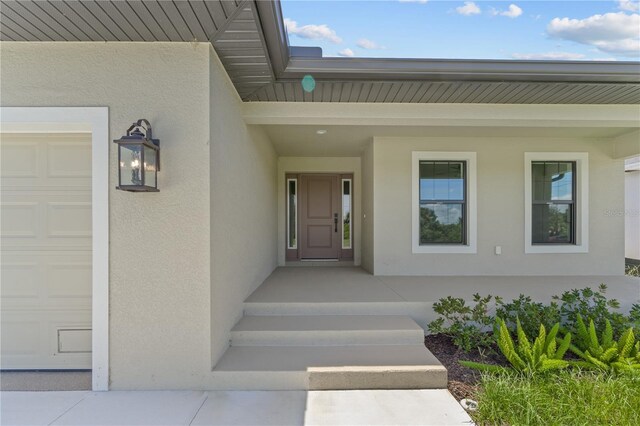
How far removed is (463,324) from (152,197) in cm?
330

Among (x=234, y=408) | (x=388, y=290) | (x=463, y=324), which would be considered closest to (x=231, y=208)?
(x=234, y=408)

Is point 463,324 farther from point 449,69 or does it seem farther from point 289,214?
point 289,214

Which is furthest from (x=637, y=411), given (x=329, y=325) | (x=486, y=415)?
(x=329, y=325)

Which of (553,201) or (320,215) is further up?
(553,201)

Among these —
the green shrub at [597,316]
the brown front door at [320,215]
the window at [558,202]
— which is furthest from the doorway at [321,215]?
the green shrub at [597,316]

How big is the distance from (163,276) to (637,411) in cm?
367

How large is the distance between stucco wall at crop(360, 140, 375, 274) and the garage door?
3.98 meters

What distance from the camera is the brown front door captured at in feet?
22.8

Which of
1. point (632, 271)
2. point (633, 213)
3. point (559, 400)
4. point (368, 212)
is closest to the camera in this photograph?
point (559, 400)

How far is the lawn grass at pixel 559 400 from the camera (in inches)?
81.4

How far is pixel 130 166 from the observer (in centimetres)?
233

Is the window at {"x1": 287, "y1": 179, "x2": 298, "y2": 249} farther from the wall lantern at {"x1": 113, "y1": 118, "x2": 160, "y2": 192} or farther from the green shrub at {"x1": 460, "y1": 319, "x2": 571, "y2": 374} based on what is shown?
the green shrub at {"x1": 460, "y1": 319, "x2": 571, "y2": 374}

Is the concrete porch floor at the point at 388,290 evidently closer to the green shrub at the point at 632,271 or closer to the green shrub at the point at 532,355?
the green shrub at the point at 532,355

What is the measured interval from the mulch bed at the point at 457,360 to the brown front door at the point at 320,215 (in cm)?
379
